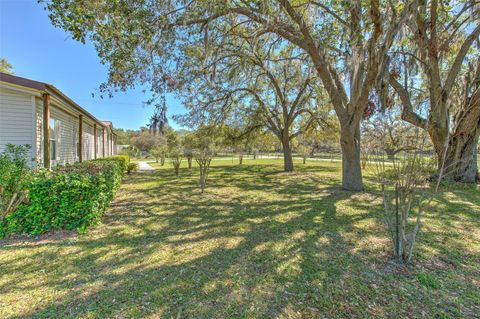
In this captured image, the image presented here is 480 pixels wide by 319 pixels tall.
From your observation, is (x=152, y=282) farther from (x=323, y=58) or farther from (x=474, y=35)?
(x=474, y=35)

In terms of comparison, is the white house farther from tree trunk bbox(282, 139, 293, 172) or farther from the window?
tree trunk bbox(282, 139, 293, 172)

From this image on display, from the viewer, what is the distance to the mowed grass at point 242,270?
216 centimetres

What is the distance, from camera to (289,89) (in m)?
13.6

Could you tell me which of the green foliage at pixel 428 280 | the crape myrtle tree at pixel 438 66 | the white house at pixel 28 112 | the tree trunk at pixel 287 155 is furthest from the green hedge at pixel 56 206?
the tree trunk at pixel 287 155

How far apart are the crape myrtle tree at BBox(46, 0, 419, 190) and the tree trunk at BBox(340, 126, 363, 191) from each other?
28 mm

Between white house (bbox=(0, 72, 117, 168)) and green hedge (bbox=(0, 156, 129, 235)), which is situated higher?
white house (bbox=(0, 72, 117, 168))

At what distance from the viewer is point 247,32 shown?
772cm

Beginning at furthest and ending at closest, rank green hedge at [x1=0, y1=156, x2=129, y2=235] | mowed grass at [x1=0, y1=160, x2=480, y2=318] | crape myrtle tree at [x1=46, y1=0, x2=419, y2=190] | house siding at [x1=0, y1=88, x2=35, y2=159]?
house siding at [x1=0, y1=88, x2=35, y2=159] < crape myrtle tree at [x1=46, y1=0, x2=419, y2=190] < green hedge at [x1=0, y1=156, x2=129, y2=235] < mowed grass at [x1=0, y1=160, x2=480, y2=318]

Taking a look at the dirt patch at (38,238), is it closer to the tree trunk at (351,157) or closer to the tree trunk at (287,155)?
the tree trunk at (351,157)

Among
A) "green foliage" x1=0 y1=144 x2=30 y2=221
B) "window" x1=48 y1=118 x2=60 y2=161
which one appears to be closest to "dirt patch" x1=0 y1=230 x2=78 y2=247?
"green foliage" x1=0 y1=144 x2=30 y2=221

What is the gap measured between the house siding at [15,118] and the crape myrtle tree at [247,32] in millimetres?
2418

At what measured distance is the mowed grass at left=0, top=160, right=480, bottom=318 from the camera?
85.0 inches

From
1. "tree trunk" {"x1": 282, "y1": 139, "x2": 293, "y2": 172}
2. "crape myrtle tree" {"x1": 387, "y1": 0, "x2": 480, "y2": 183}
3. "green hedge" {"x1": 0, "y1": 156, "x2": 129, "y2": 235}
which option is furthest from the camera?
"tree trunk" {"x1": 282, "y1": 139, "x2": 293, "y2": 172}

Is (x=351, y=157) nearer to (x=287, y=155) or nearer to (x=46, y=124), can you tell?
(x=287, y=155)
